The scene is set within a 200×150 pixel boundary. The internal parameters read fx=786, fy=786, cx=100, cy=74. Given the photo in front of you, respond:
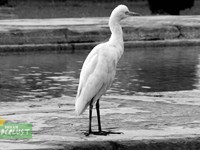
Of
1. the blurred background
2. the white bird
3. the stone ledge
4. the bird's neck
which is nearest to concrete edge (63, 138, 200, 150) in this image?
the stone ledge

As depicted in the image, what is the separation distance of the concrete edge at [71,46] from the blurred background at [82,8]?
702 cm

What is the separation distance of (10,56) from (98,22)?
3074 mm

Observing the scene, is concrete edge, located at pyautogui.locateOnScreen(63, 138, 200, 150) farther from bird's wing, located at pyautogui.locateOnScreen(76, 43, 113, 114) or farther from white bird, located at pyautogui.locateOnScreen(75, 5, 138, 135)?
bird's wing, located at pyautogui.locateOnScreen(76, 43, 113, 114)

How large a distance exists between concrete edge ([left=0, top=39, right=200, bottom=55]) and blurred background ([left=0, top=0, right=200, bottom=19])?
7020 millimetres

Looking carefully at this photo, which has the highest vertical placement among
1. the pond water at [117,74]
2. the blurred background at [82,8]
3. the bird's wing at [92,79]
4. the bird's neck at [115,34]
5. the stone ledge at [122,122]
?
the bird's neck at [115,34]

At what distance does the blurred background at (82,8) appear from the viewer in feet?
77.9

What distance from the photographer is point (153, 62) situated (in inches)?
508

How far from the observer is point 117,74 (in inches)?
445

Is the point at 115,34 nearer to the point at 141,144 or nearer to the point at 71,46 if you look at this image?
the point at 141,144

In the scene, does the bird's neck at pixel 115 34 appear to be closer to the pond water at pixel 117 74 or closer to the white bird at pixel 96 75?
the white bird at pixel 96 75

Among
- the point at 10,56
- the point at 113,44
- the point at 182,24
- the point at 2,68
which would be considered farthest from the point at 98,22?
the point at 113,44

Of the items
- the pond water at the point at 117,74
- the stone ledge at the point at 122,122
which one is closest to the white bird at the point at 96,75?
the stone ledge at the point at 122,122

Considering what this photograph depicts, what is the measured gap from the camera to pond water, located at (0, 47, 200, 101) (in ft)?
32.2

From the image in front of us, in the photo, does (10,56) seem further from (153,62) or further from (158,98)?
(158,98)
